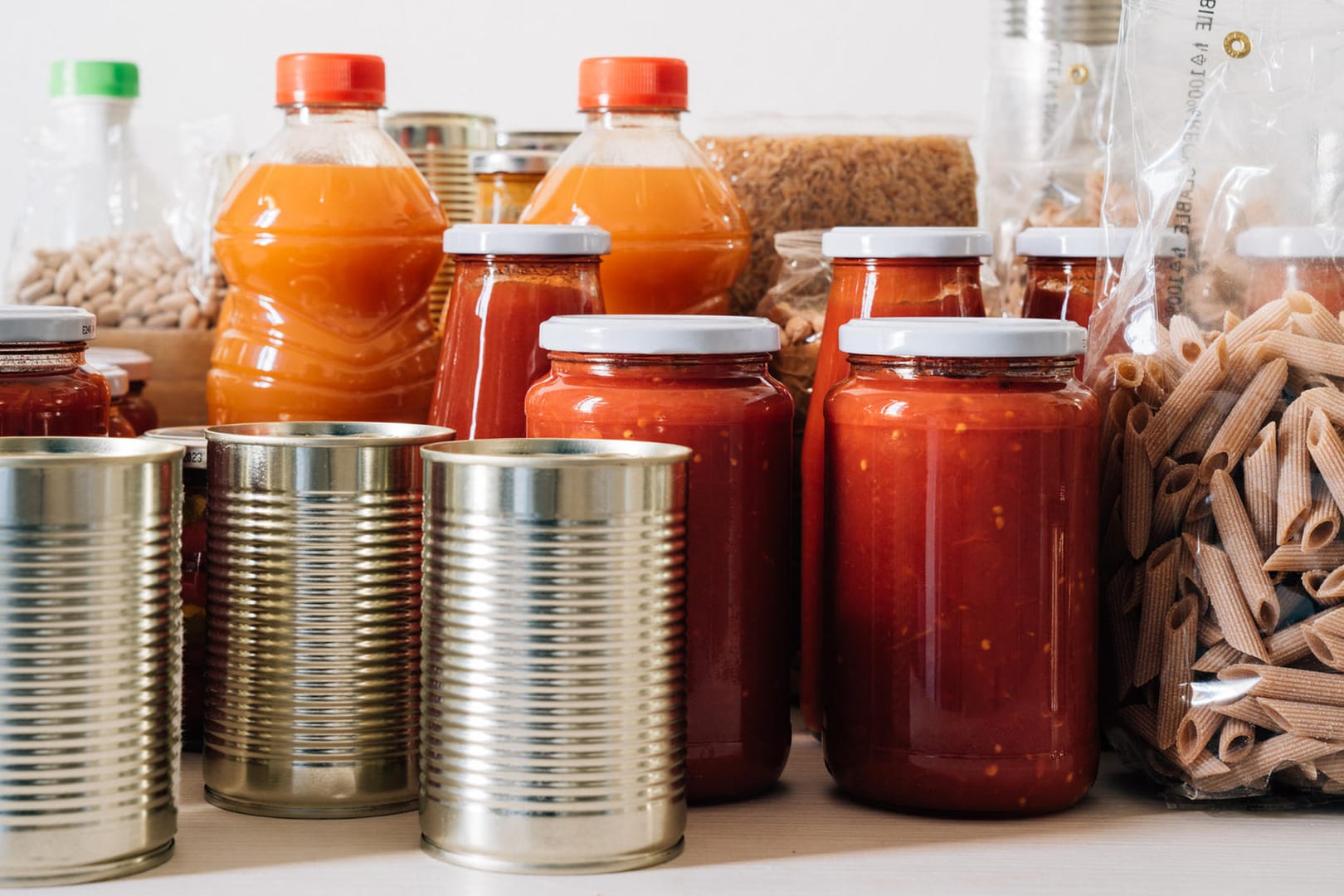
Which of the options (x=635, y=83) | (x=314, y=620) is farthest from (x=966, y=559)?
(x=635, y=83)

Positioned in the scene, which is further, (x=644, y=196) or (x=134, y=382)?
(x=134, y=382)

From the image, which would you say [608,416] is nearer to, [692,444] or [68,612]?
[692,444]

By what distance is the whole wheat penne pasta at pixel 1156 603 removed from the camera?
872 mm

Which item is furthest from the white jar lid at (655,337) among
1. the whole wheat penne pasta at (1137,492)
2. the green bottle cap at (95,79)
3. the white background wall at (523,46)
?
the white background wall at (523,46)

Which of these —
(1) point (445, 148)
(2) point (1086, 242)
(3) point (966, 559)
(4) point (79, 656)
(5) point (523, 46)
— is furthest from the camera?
(5) point (523, 46)

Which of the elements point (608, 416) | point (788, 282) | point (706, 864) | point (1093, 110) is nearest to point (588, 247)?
point (608, 416)

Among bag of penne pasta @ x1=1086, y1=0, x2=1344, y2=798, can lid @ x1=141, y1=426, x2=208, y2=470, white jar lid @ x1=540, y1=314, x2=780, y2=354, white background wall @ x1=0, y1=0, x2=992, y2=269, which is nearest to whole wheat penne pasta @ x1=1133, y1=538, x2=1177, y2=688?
bag of penne pasta @ x1=1086, y1=0, x2=1344, y2=798

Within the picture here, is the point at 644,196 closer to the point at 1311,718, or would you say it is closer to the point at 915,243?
the point at 915,243

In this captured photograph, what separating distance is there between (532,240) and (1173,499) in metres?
0.39

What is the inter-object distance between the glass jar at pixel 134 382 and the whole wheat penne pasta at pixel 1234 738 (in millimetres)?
792

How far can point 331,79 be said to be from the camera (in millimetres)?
1074

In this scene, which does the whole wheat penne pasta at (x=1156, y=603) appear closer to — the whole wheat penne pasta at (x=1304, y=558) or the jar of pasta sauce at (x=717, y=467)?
the whole wheat penne pasta at (x=1304, y=558)

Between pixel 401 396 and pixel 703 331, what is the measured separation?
406 mm

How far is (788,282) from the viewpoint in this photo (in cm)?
118
